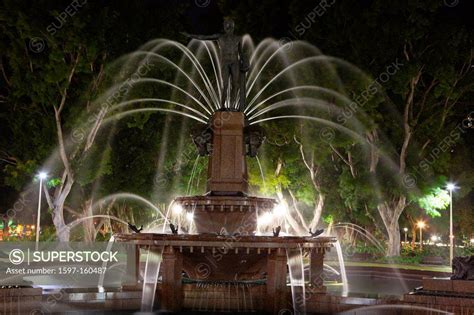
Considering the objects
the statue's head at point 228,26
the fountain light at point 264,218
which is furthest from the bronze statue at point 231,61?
the fountain light at point 264,218

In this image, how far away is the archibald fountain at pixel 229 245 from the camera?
57.8 ft

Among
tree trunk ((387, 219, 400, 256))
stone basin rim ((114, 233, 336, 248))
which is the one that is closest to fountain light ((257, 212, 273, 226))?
stone basin rim ((114, 233, 336, 248))

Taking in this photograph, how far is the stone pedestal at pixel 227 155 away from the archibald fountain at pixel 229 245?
3 centimetres

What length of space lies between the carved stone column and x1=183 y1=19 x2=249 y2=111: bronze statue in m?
6.22

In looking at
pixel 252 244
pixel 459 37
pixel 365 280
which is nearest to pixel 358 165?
pixel 459 37

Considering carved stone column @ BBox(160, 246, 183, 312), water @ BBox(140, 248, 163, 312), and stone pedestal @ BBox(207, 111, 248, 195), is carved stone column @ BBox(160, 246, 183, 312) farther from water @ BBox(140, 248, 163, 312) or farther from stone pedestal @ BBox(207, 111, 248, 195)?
stone pedestal @ BBox(207, 111, 248, 195)

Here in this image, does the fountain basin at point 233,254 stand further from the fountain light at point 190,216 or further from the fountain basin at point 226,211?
the fountain light at point 190,216

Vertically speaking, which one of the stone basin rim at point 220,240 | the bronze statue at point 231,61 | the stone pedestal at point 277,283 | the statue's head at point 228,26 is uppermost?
the statue's head at point 228,26

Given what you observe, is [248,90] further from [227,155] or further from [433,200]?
[227,155]

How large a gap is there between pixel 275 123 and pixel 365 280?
15.2 meters

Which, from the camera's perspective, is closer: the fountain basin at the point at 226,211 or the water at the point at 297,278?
the water at the point at 297,278

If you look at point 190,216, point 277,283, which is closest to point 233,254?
point 277,283

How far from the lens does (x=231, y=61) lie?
22.6m

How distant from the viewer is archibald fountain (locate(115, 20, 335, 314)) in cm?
1762
